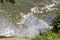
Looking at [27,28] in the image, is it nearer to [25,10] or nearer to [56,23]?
[25,10]

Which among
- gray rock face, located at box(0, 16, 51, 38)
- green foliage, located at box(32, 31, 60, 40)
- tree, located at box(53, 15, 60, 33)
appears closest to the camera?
green foliage, located at box(32, 31, 60, 40)

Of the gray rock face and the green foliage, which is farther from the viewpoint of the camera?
the gray rock face

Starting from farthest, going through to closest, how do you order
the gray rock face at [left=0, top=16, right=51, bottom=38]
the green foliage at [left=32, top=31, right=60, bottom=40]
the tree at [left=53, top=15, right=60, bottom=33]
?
the tree at [left=53, top=15, right=60, bottom=33], the gray rock face at [left=0, top=16, right=51, bottom=38], the green foliage at [left=32, top=31, right=60, bottom=40]

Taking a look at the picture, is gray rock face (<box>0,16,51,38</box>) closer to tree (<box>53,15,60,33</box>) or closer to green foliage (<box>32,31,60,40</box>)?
tree (<box>53,15,60,33</box>)

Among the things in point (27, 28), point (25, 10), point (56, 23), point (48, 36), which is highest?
point (25, 10)

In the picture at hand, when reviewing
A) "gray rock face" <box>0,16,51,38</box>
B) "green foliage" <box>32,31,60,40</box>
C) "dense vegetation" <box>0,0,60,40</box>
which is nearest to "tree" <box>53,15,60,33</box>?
"dense vegetation" <box>0,0,60,40</box>

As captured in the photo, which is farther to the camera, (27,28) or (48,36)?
(27,28)

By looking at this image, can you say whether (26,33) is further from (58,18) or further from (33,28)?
(58,18)

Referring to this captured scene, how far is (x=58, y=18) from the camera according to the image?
768 cm

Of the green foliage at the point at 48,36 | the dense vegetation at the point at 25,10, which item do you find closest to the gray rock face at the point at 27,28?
the dense vegetation at the point at 25,10

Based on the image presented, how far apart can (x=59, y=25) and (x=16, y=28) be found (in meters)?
1.58

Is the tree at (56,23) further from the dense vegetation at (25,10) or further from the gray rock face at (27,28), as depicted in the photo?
the gray rock face at (27,28)

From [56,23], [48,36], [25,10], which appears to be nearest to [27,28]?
[25,10]

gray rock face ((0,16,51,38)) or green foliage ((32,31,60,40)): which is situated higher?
gray rock face ((0,16,51,38))
